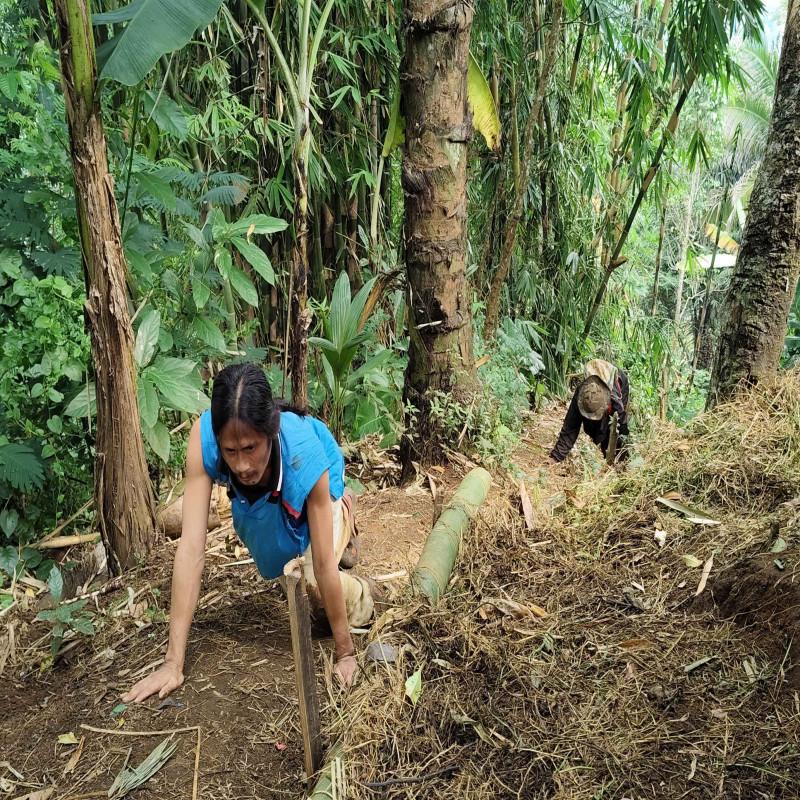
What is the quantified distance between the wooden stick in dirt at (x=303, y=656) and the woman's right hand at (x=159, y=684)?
0.58m

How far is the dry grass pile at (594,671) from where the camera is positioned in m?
1.66

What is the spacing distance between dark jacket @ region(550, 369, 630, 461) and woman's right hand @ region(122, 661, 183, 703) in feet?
9.44

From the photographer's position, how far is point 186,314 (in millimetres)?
3410

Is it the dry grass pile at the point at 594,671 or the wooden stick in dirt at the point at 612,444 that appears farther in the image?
the wooden stick in dirt at the point at 612,444

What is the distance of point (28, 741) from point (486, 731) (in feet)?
4.27

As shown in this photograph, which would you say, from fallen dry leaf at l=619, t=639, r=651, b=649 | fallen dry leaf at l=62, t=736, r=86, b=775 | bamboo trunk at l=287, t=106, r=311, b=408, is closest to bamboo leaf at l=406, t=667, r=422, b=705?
fallen dry leaf at l=619, t=639, r=651, b=649

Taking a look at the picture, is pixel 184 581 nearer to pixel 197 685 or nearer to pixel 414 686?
pixel 197 685

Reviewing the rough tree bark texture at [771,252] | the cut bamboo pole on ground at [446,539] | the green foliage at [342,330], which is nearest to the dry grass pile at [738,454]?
the rough tree bark texture at [771,252]

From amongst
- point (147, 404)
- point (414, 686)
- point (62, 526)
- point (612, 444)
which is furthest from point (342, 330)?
point (414, 686)

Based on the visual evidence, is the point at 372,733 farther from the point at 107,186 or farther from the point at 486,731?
the point at 107,186

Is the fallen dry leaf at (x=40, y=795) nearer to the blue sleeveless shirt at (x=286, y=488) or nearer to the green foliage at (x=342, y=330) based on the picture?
the blue sleeveless shirt at (x=286, y=488)

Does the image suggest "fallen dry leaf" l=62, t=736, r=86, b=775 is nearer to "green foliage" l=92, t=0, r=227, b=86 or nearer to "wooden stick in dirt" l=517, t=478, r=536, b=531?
"wooden stick in dirt" l=517, t=478, r=536, b=531

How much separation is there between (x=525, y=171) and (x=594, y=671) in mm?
3729

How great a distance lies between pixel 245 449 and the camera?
179 cm
